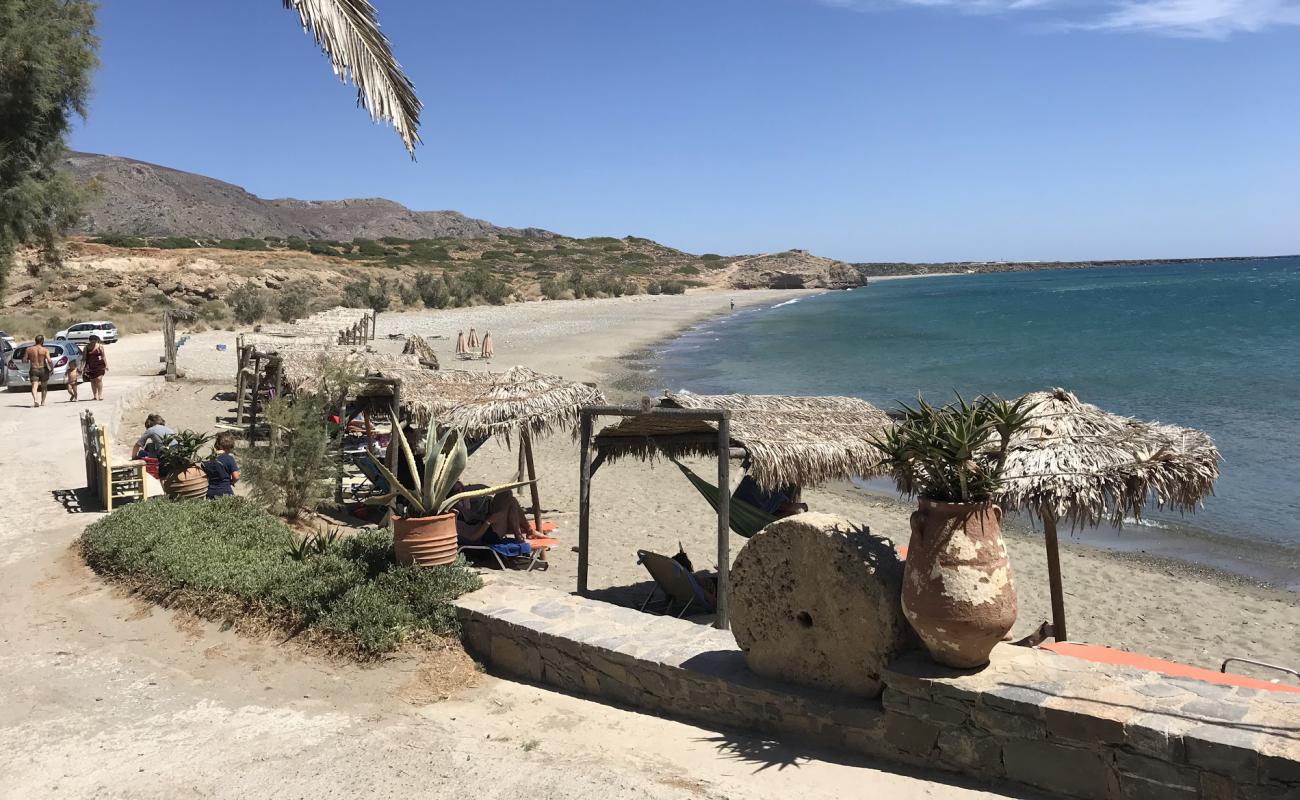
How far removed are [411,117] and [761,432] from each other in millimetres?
3896

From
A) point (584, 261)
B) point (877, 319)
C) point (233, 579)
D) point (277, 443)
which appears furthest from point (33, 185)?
point (584, 261)

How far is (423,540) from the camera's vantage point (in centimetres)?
590

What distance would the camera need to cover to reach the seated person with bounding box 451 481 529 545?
28.9 feet

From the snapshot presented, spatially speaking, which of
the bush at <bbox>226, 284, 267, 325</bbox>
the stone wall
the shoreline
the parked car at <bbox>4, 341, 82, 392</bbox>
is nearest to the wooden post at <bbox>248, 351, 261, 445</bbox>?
the parked car at <bbox>4, 341, 82, 392</bbox>

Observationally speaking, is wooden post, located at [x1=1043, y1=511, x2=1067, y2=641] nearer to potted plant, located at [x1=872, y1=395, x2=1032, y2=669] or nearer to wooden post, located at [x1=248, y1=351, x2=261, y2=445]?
potted plant, located at [x1=872, y1=395, x2=1032, y2=669]

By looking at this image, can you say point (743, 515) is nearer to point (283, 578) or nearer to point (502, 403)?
point (502, 403)

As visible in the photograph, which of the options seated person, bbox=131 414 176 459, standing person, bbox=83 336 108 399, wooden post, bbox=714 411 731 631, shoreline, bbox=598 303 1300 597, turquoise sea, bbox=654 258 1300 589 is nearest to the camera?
wooden post, bbox=714 411 731 631

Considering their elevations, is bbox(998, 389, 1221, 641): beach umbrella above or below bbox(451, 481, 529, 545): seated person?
above

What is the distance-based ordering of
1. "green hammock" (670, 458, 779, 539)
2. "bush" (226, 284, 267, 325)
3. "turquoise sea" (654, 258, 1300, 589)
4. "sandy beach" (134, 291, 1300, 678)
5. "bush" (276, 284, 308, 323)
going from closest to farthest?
"green hammock" (670, 458, 779, 539) → "sandy beach" (134, 291, 1300, 678) → "turquoise sea" (654, 258, 1300, 589) → "bush" (226, 284, 267, 325) → "bush" (276, 284, 308, 323)

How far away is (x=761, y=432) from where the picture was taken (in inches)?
307

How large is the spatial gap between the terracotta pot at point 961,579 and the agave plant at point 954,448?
0.12 meters

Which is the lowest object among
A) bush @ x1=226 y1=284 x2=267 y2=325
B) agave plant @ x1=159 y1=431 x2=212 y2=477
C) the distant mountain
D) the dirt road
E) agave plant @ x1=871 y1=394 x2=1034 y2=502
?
the dirt road

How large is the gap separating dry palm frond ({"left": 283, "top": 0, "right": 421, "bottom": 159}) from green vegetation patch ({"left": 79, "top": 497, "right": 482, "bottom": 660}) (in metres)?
2.85

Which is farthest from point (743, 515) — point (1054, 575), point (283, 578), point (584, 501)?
point (283, 578)
